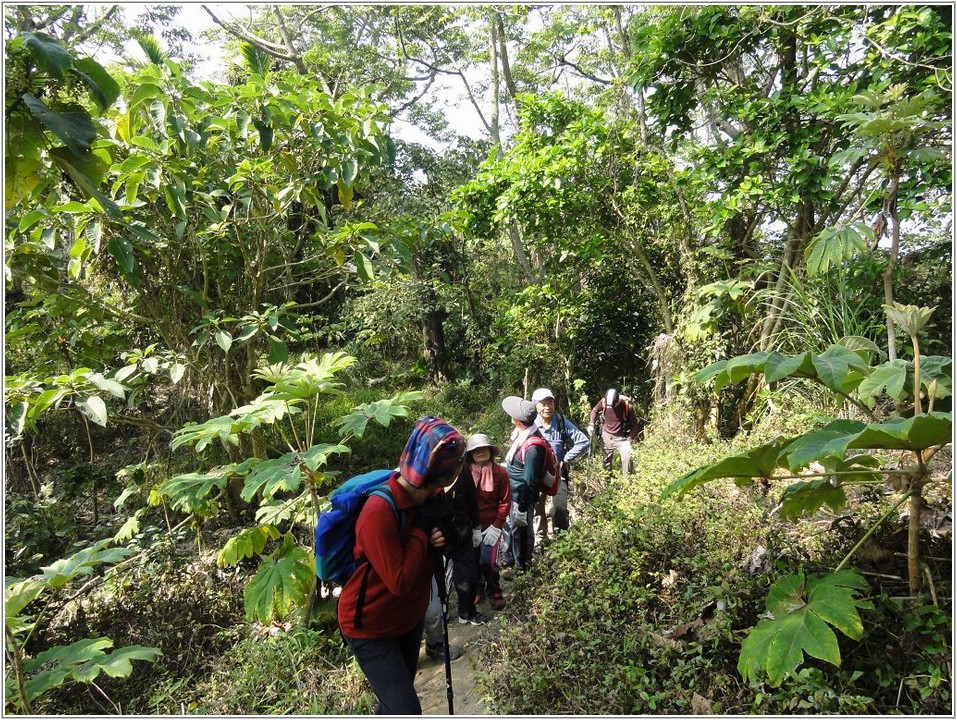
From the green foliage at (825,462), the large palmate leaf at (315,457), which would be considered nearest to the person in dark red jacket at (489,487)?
the large palmate leaf at (315,457)

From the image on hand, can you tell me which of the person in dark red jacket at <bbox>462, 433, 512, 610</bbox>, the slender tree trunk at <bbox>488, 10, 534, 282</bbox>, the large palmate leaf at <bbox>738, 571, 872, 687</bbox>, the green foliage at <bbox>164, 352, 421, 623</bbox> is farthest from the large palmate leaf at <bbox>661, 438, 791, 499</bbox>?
the slender tree trunk at <bbox>488, 10, 534, 282</bbox>

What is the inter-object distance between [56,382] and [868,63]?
22.2 feet

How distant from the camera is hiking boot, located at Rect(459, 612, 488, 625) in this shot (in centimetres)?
405

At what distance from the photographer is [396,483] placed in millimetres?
2334

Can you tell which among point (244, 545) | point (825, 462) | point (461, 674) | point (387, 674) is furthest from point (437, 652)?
point (825, 462)

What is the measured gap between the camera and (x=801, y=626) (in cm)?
201

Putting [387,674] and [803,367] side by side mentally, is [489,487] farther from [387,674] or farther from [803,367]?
[803,367]

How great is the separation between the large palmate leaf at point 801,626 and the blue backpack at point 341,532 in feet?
4.61

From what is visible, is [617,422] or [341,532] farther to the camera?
[617,422]

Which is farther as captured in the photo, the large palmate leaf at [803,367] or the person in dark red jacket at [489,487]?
the person in dark red jacket at [489,487]

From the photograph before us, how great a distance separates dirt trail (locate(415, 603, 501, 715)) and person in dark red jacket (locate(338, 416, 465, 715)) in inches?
40.7

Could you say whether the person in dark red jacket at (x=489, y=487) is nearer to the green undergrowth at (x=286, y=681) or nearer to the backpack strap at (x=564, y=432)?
the green undergrowth at (x=286, y=681)

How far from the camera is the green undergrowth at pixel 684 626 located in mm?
2324

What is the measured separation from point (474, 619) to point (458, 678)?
572 millimetres
